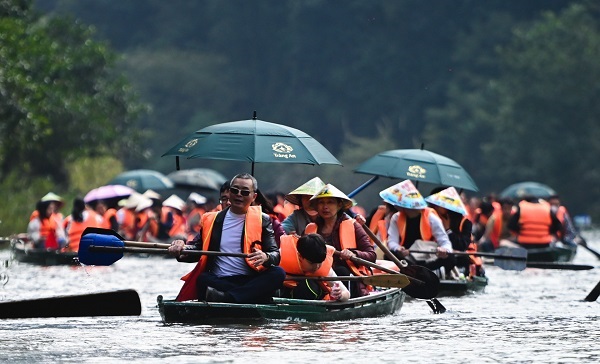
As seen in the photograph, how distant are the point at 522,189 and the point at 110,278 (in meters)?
16.4

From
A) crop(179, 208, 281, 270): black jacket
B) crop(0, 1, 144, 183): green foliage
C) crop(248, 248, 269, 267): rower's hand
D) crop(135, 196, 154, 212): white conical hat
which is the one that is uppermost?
crop(0, 1, 144, 183): green foliage

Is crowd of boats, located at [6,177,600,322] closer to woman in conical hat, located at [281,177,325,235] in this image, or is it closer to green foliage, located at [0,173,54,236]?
woman in conical hat, located at [281,177,325,235]

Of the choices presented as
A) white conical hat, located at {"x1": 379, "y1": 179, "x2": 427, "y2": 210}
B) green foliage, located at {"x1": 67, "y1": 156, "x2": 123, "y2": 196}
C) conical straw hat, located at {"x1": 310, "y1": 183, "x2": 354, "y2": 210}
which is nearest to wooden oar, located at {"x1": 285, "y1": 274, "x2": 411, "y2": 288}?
conical straw hat, located at {"x1": 310, "y1": 183, "x2": 354, "y2": 210}

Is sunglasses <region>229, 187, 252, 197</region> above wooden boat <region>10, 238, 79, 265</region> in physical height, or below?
above

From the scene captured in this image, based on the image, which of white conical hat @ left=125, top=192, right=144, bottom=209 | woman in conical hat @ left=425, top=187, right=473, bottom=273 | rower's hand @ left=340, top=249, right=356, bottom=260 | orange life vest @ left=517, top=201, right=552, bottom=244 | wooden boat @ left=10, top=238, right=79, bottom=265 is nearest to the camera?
rower's hand @ left=340, top=249, right=356, bottom=260

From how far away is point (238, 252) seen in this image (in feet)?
45.8

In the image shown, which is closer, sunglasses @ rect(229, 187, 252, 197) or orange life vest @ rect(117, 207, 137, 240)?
sunglasses @ rect(229, 187, 252, 197)

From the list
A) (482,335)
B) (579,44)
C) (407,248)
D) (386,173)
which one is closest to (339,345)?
(482,335)

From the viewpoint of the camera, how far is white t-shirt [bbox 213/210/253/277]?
13953mm

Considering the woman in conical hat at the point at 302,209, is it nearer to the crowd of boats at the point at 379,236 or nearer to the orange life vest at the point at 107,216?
the crowd of boats at the point at 379,236

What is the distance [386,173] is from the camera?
1934 centimetres

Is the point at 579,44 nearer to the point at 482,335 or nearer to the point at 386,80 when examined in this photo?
the point at 386,80

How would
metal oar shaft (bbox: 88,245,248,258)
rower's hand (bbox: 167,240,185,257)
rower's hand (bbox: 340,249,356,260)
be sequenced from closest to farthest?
rower's hand (bbox: 167,240,185,257)
metal oar shaft (bbox: 88,245,248,258)
rower's hand (bbox: 340,249,356,260)

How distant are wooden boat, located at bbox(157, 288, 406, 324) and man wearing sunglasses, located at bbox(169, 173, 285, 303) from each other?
17 cm
